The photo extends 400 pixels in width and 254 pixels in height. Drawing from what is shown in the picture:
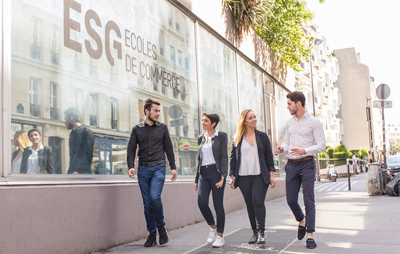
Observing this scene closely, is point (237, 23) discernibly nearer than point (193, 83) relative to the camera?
No

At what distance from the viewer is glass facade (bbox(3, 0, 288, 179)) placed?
542 cm

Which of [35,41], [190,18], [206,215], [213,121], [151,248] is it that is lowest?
[151,248]

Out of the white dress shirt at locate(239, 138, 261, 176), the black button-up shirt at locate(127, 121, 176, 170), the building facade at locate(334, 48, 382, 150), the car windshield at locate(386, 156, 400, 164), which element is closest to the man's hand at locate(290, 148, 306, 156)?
the white dress shirt at locate(239, 138, 261, 176)

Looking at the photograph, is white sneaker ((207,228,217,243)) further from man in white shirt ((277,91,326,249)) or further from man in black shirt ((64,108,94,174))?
man in black shirt ((64,108,94,174))

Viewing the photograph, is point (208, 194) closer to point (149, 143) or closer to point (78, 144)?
point (149, 143)

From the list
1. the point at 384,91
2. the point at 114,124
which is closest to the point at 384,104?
the point at 384,91

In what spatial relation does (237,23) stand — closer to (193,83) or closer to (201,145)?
(193,83)

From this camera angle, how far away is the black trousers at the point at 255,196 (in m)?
6.07

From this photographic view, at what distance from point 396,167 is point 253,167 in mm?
21462

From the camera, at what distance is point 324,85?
6025 centimetres

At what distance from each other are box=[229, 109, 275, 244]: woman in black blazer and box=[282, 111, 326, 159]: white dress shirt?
34 cm

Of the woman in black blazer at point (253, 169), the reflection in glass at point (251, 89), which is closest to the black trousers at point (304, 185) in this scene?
the woman in black blazer at point (253, 169)

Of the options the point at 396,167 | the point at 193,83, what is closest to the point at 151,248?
the point at 193,83

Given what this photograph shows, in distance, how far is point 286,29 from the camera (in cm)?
1717
